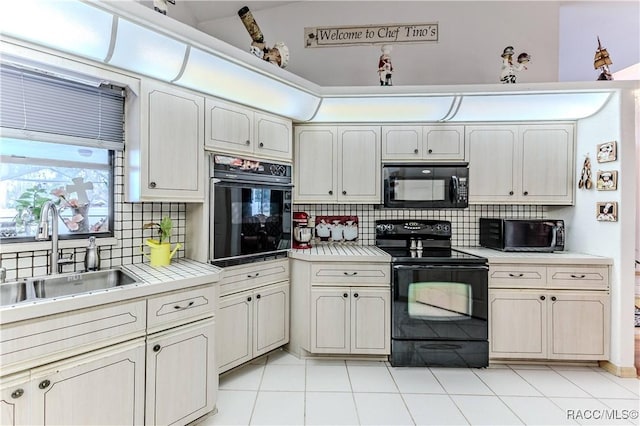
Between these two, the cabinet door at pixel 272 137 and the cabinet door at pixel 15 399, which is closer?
the cabinet door at pixel 15 399

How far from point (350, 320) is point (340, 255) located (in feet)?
1.79

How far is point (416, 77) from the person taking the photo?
2953mm

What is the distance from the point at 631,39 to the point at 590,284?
2660mm

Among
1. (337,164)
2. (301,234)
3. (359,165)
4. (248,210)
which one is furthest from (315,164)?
(248,210)

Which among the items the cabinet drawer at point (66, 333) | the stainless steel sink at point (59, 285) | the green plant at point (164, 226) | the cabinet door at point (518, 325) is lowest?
the cabinet door at point (518, 325)

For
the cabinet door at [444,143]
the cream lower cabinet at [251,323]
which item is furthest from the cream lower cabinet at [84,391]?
the cabinet door at [444,143]

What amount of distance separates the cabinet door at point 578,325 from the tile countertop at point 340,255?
1438mm

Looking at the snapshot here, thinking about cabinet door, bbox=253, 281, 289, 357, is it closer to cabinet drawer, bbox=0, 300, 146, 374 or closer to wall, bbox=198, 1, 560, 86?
cabinet drawer, bbox=0, 300, 146, 374

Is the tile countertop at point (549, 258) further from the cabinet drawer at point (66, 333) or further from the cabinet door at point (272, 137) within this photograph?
the cabinet drawer at point (66, 333)

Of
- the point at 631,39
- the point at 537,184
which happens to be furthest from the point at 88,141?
the point at 631,39

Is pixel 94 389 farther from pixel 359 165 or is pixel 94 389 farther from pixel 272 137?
pixel 359 165

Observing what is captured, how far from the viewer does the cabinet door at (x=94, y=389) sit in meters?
1.21

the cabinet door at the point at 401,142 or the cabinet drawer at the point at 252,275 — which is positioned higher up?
the cabinet door at the point at 401,142

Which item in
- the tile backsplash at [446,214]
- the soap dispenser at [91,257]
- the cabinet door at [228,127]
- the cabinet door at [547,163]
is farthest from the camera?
the tile backsplash at [446,214]
